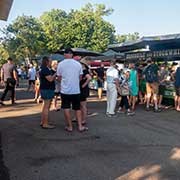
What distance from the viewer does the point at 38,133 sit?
8.16m

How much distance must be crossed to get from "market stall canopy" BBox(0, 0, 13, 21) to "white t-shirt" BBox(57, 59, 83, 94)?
2350 mm

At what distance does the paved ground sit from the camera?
212 inches

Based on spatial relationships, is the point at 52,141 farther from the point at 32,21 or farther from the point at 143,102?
the point at 32,21

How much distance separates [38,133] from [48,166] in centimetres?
249

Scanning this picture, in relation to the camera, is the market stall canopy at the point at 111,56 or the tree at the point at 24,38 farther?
the tree at the point at 24,38

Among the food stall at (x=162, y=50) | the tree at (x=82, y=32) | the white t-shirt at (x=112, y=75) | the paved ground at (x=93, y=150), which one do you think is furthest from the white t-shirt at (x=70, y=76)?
the tree at (x=82, y=32)

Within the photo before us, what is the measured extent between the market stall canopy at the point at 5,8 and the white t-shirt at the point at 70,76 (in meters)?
2.35

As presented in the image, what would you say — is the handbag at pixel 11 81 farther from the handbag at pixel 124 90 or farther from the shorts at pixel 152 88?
the shorts at pixel 152 88

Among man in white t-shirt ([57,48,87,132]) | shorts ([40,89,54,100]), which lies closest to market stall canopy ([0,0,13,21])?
man in white t-shirt ([57,48,87,132])

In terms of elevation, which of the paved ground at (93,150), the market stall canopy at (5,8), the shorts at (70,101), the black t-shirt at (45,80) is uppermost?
the market stall canopy at (5,8)

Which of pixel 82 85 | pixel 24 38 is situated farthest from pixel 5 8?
pixel 24 38

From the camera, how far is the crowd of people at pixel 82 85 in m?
8.29

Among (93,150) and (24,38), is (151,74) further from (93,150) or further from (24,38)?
(24,38)

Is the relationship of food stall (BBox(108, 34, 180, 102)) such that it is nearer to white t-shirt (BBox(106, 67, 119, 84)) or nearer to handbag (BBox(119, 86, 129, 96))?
Result: handbag (BBox(119, 86, 129, 96))
